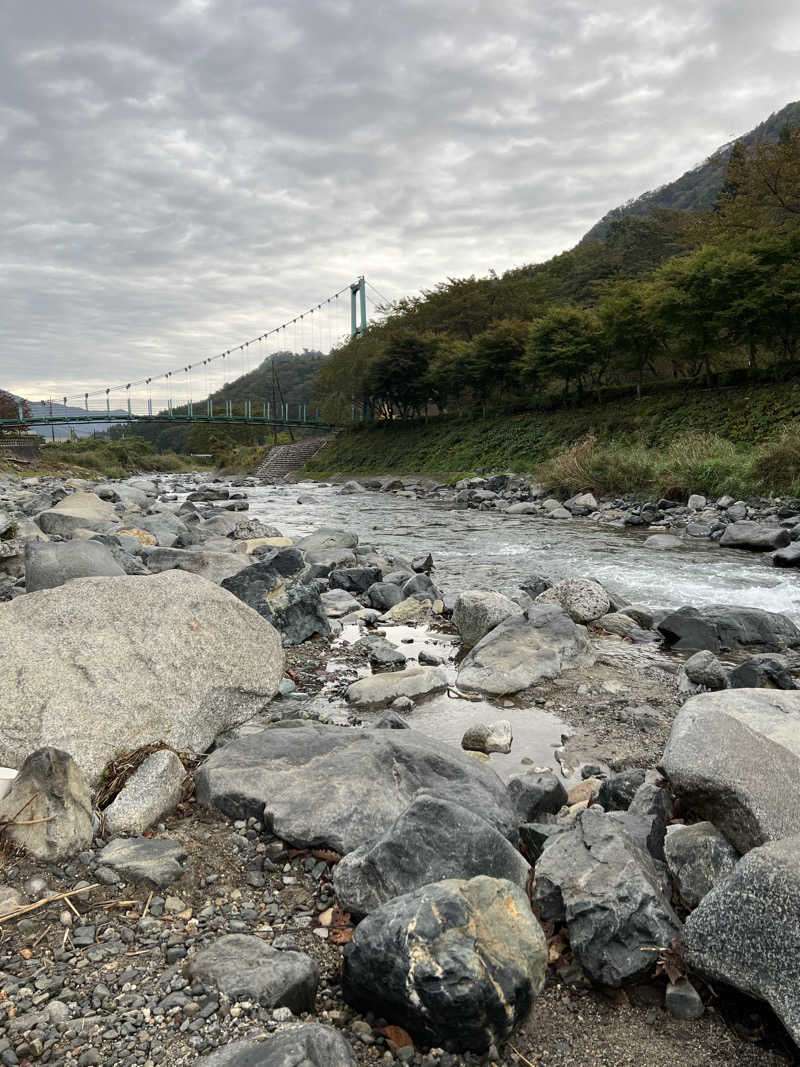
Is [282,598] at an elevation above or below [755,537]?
above

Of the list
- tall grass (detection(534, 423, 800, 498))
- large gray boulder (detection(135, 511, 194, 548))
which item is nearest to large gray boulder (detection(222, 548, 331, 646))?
Answer: large gray boulder (detection(135, 511, 194, 548))

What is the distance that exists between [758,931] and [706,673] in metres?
3.71

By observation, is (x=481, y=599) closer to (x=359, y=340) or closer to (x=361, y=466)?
(x=361, y=466)

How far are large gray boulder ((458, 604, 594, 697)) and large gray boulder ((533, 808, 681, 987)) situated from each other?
9.56 feet

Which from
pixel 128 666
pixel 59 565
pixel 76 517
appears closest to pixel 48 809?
pixel 128 666

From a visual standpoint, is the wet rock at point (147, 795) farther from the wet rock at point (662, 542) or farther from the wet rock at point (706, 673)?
the wet rock at point (662, 542)

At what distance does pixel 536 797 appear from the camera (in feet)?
11.5

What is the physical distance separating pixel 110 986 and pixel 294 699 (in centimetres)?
331

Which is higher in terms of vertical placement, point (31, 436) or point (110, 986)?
point (31, 436)

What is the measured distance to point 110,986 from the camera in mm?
2133

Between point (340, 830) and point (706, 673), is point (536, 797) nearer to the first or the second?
point (340, 830)

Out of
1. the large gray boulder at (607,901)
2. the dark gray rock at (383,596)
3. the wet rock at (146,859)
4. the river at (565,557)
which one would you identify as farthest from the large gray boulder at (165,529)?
the large gray boulder at (607,901)

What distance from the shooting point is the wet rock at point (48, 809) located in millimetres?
2775

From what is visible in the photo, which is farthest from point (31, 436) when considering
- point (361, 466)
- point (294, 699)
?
point (294, 699)
